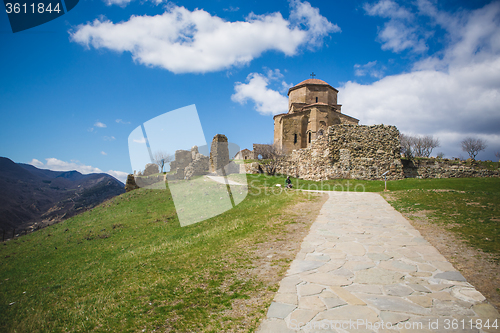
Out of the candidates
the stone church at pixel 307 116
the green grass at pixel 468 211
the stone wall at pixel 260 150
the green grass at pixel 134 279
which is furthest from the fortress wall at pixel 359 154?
the stone wall at pixel 260 150

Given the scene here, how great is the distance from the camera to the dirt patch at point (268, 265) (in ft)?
10.1

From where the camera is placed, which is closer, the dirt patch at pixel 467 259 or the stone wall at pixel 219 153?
the dirt patch at pixel 467 259

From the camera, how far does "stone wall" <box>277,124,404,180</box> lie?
1989 centimetres

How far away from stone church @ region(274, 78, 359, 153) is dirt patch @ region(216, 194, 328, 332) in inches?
1335

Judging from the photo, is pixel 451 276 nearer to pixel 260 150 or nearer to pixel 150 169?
pixel 260 150

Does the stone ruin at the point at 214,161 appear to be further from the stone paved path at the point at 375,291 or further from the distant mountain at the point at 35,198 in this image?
the stone paved path at the point at 375,291

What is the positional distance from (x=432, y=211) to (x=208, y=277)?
356 inches

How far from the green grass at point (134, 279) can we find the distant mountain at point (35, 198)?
2447 centimetres

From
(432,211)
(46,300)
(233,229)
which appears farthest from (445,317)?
(46,300)

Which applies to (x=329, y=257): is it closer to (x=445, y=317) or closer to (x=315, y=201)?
(x=445, y=317)

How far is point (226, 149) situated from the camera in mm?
30281

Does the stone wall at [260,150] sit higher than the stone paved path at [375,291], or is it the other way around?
the stone wall at [260,150]

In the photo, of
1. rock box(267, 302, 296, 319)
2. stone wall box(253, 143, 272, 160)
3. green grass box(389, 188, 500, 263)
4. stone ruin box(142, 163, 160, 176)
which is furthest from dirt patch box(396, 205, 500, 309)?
stone ruin box(142, 163, 160, 176)

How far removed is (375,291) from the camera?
354 centimetres
